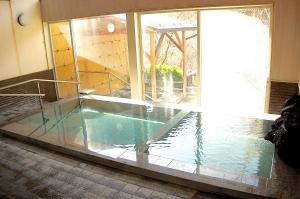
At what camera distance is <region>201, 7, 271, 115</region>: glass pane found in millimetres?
5738

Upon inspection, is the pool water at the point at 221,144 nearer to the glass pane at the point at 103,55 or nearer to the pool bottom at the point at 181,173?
the pool bottom at the point at 181,173

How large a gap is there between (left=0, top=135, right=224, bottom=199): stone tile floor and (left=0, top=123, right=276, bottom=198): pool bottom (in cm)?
8

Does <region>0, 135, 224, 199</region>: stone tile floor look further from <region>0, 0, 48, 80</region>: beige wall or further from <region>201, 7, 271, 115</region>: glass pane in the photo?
<region>0, 0, 48, 80</region>: beige wall

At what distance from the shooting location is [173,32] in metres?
6.99

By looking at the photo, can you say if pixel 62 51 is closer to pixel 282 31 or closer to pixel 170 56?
pixel 170 56

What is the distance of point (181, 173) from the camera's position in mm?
3721

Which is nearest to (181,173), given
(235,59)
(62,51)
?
(235,59)

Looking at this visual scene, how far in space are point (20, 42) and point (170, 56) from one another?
172 inches

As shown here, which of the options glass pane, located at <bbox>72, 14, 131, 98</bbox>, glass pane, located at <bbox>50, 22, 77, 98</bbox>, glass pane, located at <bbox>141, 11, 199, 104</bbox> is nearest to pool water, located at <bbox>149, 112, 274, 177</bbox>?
glass pane, located at <bbox>141, 11, 199, 104</bbox>

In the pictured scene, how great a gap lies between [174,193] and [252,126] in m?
2.58

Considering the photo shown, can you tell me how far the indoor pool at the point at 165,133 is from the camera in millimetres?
4410

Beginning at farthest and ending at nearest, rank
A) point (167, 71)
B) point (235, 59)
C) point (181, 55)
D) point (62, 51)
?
1. point (62, 51)
2. point (167, 71)
3. point (181, 55)
4. point (235, 59)

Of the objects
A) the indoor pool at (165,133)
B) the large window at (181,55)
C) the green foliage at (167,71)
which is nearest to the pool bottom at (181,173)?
the indoor pool at (165,133)

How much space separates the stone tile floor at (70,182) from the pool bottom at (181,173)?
85 mm
